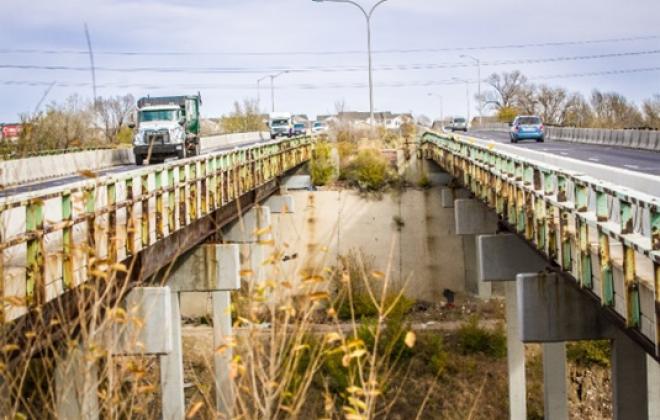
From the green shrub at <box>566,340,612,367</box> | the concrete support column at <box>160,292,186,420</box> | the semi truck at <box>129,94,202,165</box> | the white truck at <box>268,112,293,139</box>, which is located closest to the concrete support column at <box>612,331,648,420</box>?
the concrete support column at <box>160,292,186,420</box>

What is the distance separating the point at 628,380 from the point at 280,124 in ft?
236

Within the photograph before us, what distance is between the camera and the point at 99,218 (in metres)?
13.7

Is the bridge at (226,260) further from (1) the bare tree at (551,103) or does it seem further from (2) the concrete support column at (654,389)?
(1) the bare tree at (551,103)

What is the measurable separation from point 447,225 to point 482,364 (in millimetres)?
11678

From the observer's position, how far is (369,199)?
47969mm

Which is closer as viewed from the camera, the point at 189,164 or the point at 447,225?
the point at 189,164

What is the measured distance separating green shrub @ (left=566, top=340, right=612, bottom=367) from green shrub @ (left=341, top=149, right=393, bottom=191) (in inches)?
604

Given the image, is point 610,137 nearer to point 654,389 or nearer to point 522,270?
point 522,270

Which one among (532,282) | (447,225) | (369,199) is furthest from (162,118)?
(532,282)

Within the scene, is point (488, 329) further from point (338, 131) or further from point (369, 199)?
point (338, 131)

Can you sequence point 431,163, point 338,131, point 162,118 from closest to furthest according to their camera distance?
point 162,118
point 431,163
point 338,131

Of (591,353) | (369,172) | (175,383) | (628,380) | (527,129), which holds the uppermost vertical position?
(527,129)

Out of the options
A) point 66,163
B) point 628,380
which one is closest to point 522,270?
point 628,380

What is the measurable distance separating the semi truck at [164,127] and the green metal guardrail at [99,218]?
11.0m
